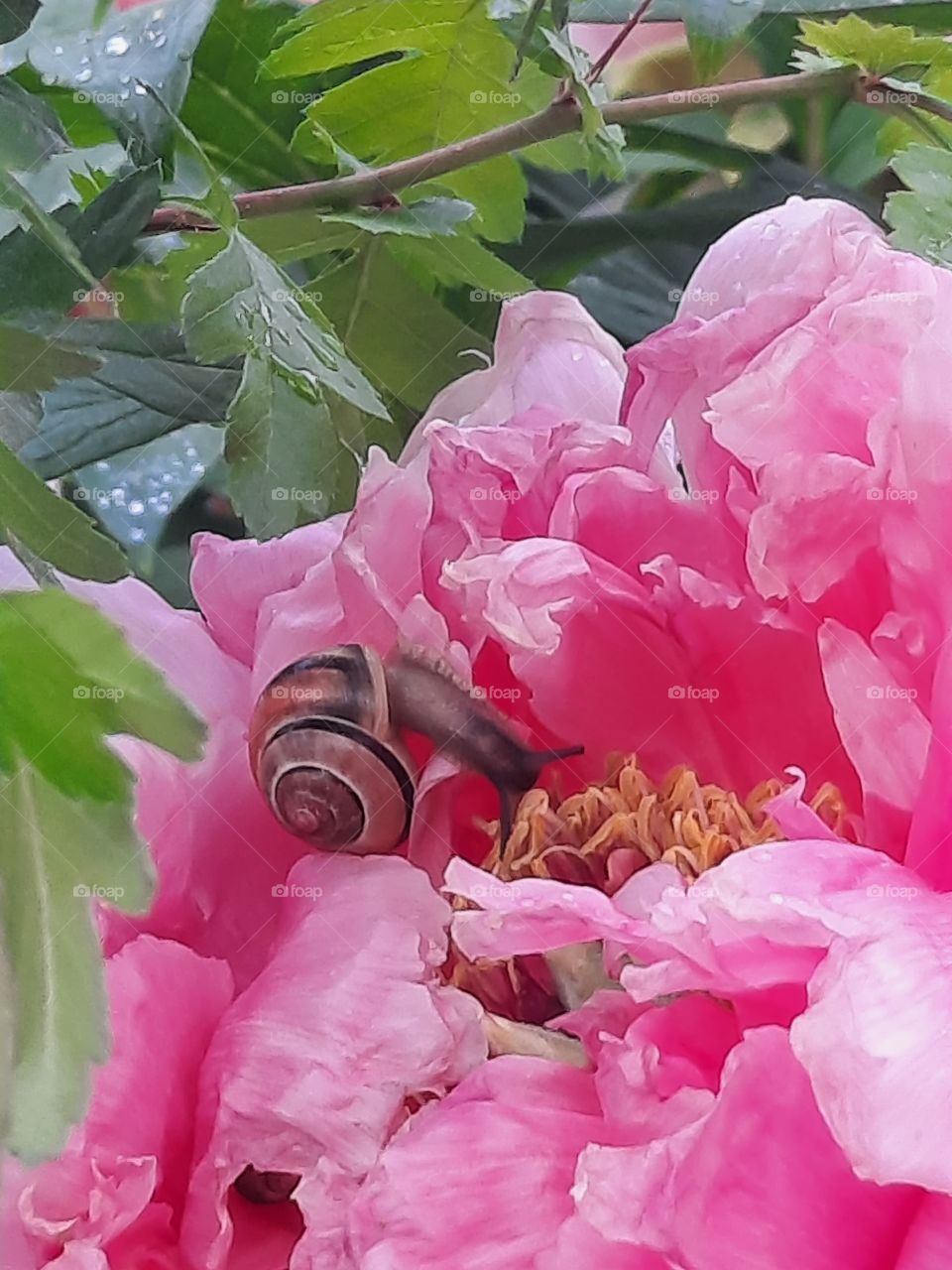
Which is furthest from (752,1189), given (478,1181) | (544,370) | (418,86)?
(418,86)

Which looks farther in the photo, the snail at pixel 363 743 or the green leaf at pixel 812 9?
the green leaf at pixel 812 9

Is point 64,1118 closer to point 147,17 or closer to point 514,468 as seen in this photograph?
point 514,468

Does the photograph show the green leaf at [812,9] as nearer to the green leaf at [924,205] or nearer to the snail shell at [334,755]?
the green leaf at [924,205]

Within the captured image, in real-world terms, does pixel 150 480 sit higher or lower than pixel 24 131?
lower

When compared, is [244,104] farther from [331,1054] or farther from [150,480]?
[331,1054]

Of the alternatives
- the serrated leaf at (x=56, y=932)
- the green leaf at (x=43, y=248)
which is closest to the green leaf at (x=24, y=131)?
the green leaf at (x=43, y=248)

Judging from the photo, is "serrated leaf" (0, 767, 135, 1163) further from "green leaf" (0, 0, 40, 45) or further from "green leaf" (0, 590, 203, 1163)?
"green leaf" (0, 0, 40, 45)

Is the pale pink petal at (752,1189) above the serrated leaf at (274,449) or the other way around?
the other way around
